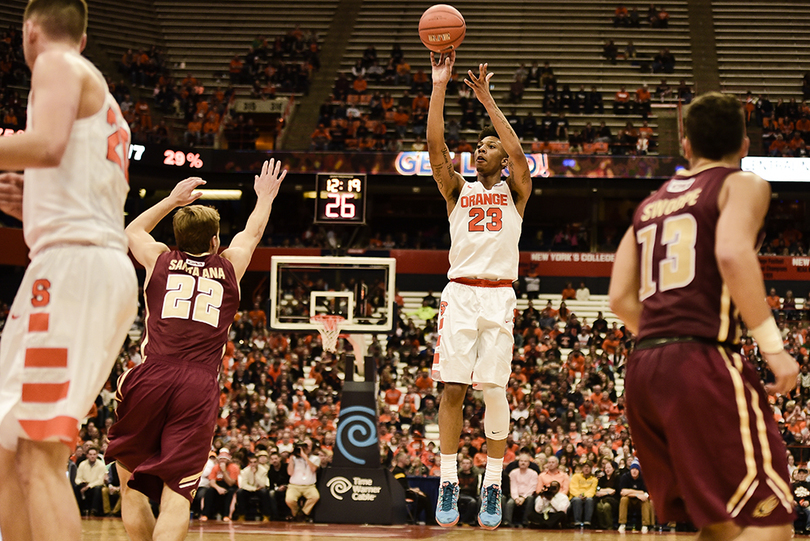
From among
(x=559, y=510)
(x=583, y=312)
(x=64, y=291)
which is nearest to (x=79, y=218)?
(x=64, y=291)

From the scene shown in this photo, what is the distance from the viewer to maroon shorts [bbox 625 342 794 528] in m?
3.42

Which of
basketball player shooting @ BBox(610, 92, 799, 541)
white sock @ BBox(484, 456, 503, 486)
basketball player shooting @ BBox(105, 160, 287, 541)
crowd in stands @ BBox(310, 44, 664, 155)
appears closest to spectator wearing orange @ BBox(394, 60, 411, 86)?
crowd in stands @ BBox(310, 44, 664, 155)

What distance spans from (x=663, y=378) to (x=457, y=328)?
348cm

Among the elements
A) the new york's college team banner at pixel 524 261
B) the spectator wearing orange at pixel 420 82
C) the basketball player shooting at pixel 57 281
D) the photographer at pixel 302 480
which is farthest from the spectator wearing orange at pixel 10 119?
the basketball player shooting at pixel 57 281

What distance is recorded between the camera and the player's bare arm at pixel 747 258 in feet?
11.3

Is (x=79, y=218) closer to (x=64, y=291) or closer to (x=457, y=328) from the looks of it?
(x=64, y=291)

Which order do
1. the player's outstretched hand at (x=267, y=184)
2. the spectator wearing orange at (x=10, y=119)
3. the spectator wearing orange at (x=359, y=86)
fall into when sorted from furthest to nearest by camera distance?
the spectator wearing orange at (x=359, y=86), the spectator wearing orange at (x=10, y=119), the player's outstretched hand at (x=267, y=184)

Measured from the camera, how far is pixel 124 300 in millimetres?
3564

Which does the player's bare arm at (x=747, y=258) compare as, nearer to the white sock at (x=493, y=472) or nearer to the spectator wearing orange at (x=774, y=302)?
the white sock at (x=493, y=472)

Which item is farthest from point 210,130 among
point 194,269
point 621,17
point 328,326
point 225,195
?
point 194,269

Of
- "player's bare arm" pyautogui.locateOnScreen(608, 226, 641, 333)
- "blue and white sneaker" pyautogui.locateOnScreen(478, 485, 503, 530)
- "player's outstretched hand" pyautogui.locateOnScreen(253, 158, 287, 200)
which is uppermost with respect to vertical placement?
"player's outstretched hand" pyautogui.locateOnScreen(253, 158, 287, 200)

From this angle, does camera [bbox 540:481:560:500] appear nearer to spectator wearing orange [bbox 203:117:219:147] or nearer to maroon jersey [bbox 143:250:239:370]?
maroon jersey [bbox 143:250:239:370]

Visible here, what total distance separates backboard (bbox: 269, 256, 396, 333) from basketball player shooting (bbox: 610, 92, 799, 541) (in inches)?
382

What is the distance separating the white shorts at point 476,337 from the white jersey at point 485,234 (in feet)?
0.46
